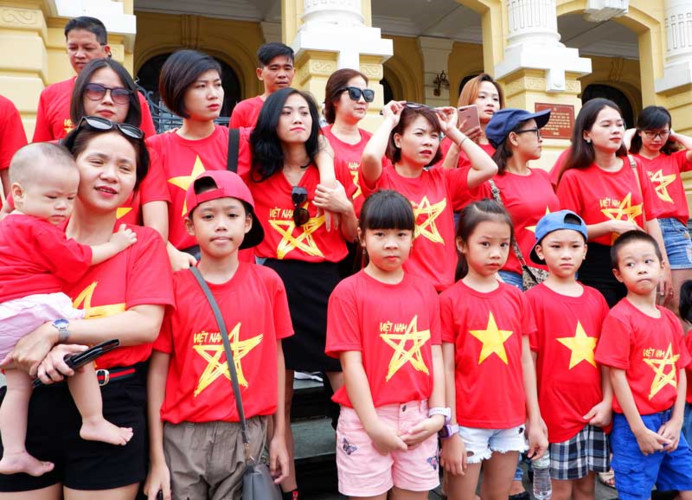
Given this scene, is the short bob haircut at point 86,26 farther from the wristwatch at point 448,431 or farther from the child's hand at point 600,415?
the child's hand at point 600,415

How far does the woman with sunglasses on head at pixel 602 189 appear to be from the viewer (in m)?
3.28

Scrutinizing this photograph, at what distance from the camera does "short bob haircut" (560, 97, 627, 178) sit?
3.41 m

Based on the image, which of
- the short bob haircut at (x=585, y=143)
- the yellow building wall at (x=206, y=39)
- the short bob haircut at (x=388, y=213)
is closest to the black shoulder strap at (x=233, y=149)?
the short bob haircut at (x=388, y=213)

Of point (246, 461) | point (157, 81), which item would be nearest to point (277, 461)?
point (246, 461)

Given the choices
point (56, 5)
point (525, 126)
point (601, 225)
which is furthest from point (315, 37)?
point (601, 225)

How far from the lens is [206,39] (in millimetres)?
10984

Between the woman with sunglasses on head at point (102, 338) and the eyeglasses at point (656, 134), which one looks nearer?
the woman with sunglasses on head at point (102, 338)

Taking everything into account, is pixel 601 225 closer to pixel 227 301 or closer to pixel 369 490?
pixel 369 490

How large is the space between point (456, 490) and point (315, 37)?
19.8 feet

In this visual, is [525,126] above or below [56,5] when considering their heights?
below

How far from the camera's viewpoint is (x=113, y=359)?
1.92m

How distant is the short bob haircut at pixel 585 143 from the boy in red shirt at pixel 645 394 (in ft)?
2.82

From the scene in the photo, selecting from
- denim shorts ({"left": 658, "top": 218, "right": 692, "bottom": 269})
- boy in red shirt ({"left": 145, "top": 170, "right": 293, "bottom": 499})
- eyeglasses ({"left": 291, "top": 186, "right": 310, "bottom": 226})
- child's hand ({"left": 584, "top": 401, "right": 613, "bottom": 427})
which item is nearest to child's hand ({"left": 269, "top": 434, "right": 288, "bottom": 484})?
boy in red shirt ({"left": 145, "top": 170, "right": 293, "bottom": 499})

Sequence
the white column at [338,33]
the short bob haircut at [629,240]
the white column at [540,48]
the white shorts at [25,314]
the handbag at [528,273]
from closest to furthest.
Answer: the white shorts at [25,314]
the short bob haircut at [629,240]
the handbag at [528,273]
the white column at [338,33]
the white column at [540,48]
